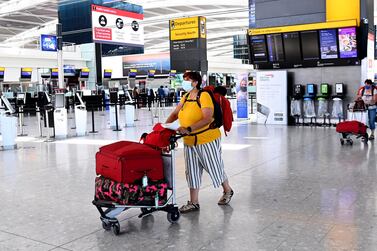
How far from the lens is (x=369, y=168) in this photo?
6.21 m

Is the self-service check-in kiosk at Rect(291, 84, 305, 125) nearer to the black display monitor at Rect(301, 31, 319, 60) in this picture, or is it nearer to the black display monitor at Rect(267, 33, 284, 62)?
the black display monitor at Rect(301, 31, 319, 60)

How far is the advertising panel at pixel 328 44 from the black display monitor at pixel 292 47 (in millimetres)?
691

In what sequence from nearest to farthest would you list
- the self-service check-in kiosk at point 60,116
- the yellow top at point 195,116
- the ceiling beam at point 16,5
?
the yellow top at point 195,116 < the self-service check-in kiosk at point 60,116 < the ceiling beam at point 16,5

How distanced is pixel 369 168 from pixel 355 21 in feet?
22.6

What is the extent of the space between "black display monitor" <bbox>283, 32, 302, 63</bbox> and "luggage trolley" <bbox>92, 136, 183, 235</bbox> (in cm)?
990

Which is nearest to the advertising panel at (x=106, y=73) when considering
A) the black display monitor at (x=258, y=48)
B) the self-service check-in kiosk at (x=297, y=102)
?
the black display monitor at (x=258, y=48)

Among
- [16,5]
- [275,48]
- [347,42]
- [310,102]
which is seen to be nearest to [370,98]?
[347,42]

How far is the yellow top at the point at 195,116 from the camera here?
4.09 m

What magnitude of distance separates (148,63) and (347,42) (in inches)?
902

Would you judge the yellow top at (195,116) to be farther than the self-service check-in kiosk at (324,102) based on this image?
No

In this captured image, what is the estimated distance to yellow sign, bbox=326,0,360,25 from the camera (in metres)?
12.0

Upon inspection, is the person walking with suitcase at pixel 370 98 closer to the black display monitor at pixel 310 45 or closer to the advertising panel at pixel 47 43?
the black display monitor at pixel 310 45

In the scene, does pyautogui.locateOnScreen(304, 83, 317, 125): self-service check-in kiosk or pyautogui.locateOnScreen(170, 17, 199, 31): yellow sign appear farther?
pyautogui.locateOnScreen(170, 17, 199, 31): yellow sign

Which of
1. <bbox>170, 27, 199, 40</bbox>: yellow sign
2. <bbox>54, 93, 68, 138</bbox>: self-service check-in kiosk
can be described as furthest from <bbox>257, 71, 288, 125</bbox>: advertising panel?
<bbox>170, 27, 199, 40</bbox>: yellow sign
